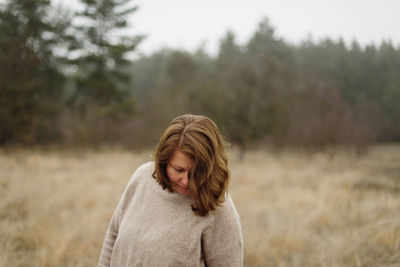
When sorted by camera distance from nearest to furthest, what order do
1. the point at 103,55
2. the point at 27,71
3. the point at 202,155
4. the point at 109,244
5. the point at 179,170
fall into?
1. the point at 202,155
2. the point at 179,170
3. the point at 109,244
4. the point at 27,71
5. the point at 103,55

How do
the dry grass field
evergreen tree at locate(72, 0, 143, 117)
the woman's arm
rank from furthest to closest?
evergreen tree at locate(72, 0, 143, 117)
the dry grass field
the woman's arm

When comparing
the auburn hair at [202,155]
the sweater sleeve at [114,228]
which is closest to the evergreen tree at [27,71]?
the sweater sleeve at [114,228]

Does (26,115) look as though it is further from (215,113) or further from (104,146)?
(215,113)

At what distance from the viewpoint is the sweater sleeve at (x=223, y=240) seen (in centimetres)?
127

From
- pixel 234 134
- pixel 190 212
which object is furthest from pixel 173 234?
pixel 234 134

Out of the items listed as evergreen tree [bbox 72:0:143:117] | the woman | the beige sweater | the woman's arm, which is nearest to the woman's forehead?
the woman

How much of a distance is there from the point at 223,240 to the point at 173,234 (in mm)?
253

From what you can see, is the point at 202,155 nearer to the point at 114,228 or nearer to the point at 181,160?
the point at 181,160

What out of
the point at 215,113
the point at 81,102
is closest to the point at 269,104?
the point at 215,113

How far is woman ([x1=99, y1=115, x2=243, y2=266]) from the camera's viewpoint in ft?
4.10

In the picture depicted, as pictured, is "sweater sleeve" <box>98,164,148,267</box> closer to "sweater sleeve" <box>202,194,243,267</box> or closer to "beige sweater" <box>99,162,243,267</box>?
"beige sweater" <box>99,162,243,267</box>

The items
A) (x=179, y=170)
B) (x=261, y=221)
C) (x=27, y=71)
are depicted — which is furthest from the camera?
(x=27, y=71)

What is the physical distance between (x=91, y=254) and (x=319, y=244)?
9.01 feet

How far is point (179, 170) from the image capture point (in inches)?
52.0
